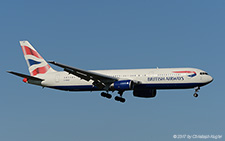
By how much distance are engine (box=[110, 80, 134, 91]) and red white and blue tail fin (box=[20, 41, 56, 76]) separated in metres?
13.8

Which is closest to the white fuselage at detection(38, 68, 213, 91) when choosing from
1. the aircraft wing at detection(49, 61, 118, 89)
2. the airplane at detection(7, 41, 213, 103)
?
the airplane at detection(7, 41, 213, 103)

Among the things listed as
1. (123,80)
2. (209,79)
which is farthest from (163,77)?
(209,79)

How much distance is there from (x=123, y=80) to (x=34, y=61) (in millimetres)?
17936

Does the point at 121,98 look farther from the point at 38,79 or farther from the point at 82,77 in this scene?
the point at 38,79

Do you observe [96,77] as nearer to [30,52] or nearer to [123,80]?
[123,80]

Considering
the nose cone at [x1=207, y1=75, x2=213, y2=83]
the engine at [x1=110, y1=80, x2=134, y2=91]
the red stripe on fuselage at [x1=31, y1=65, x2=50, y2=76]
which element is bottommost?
the engine at [x1=110, y1=80, x2=134, y2=91]

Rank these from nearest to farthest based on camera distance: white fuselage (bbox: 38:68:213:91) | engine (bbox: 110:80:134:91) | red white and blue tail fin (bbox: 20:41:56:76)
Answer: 1. engine (bbox: 110:80:134:91)
2. white fuselage (bbox: 38:68:213:91)
3. red white and blue tail fin (bbox: 20:41:56:76)

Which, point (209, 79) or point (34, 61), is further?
point (34, 61)

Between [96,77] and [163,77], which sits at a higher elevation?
[96,77]

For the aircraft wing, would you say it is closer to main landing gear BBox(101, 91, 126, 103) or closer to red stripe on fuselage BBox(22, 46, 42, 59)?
main landing gear BBox(101, 91, 126, 103)

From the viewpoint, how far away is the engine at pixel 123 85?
62.2m

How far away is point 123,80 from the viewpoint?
63.3m

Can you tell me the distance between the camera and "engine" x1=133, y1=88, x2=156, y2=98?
6844cm

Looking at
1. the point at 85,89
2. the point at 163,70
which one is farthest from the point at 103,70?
the point at 163,70
